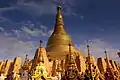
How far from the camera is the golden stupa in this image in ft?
186

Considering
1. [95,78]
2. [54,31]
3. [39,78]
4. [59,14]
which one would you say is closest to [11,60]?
[54,31]

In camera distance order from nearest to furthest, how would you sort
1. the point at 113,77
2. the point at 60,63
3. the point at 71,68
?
the point at 71,68
the point at 113,77
the point at 60,63

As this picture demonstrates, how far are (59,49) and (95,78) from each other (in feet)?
113

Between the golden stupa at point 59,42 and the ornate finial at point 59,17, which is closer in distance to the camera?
the golden stupa at point 59,42

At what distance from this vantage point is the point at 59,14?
2623 inches

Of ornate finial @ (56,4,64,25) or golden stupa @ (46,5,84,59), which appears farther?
ornate finial @ (56,4,64,25)

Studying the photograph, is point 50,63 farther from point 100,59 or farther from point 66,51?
point 100,59

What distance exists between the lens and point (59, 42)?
60.4 metres

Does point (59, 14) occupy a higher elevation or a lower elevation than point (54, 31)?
higher

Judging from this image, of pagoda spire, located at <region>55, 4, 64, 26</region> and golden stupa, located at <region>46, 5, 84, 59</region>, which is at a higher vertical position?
pagoda spire, located at <region>55, 4, 64, 26</region>

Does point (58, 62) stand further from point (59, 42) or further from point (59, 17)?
point (59, 17)

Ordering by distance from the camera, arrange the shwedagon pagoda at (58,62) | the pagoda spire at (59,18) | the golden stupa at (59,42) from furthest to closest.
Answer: the pagoda spire at (59,18) < the golden stupa at (59,42) < the shwedagon pagoda at (58,62)

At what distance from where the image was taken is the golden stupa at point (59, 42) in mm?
56575

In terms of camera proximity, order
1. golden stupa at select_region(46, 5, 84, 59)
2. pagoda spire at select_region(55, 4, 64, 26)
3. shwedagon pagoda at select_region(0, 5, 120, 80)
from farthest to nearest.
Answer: pagoda spire at select_region(55, 4, 64, 26) → golden stupa at select_region(46, 5, 84, 59) → shwedagon pagoda at select_region(0, 5, 120, 80)
